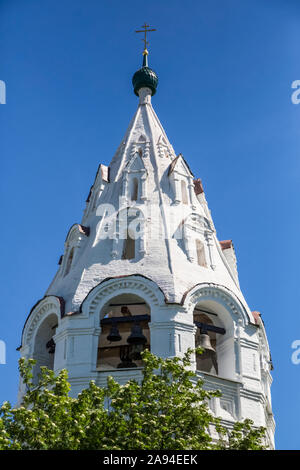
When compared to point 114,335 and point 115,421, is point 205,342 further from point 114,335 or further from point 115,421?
point 115,421

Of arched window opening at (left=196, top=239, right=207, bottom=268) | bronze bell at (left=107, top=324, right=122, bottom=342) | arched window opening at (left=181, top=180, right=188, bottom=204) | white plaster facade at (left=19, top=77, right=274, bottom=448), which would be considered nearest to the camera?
white plaster facade at (left=19, top=77, right=274, bottom=448)

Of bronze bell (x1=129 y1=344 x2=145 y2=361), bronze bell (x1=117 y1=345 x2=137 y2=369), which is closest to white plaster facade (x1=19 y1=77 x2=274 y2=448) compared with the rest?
bronze bell (x1=129 y1=344 x2=145 y2=361)

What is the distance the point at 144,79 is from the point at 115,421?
66.6ft

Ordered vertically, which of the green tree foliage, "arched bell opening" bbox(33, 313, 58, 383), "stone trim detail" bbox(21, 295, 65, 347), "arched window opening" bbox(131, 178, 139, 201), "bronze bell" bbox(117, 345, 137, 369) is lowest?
the green tree foliage

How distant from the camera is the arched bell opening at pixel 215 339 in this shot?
76.4ft

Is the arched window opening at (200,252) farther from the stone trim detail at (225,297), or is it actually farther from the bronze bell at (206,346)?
the bronze bell at (206,346)

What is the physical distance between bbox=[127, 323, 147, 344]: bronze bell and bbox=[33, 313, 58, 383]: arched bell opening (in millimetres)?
2852

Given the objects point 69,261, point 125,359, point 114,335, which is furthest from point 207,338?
point 69,261

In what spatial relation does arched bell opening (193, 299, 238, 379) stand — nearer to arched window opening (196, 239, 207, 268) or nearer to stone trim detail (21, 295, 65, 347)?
arched window opening (196, 239, 207, 268)

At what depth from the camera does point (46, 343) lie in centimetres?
2500

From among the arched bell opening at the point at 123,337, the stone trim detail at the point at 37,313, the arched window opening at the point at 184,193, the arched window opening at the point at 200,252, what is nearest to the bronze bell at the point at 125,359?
the arched bell opening at the point at 123,337

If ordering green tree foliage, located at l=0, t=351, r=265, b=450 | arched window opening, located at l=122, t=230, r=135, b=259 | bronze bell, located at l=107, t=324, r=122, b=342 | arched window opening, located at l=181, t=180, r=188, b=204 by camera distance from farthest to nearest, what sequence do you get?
arched window opening, located at l=181, t=180, r=188, b=204 < arched window opening, located at l=122, t=230, r=135, b=259 < bronze bell, located at l=107, t=324, r=122, b=342 < green tree foliage, located at l=0, t=351, r=265, b=450

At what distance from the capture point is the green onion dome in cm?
3375
